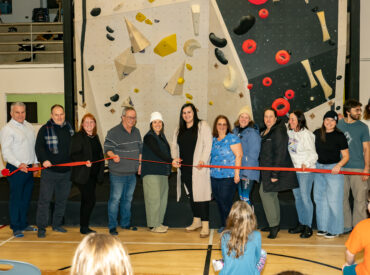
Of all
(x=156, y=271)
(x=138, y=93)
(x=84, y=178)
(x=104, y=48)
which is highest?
(x=104, y=48)

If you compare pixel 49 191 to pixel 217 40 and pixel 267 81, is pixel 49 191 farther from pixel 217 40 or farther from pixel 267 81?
pixel 267 81

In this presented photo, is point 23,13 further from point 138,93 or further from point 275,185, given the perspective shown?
point 275,185

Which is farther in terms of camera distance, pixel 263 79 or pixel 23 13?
pixel 23 13

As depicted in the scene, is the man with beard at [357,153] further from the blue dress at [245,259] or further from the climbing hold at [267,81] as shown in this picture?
the blue dress at [245,259]

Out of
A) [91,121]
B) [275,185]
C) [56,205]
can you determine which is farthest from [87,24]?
[275,185]

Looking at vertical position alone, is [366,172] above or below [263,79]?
below

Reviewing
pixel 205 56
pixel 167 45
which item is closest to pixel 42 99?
pixel 167 45

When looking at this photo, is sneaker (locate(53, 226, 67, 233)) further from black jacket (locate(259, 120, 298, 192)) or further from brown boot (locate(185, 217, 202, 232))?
black jacket (locate(259, 120, 298, 192))

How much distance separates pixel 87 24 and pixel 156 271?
18.4 feet

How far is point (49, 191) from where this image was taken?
18.5 feet

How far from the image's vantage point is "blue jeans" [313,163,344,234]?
5.35 m

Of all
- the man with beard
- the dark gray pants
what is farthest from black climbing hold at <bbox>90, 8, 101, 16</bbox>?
the man with beard

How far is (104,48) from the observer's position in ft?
27.2

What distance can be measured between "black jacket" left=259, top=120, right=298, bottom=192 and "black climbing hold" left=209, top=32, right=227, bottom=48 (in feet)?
10.0
